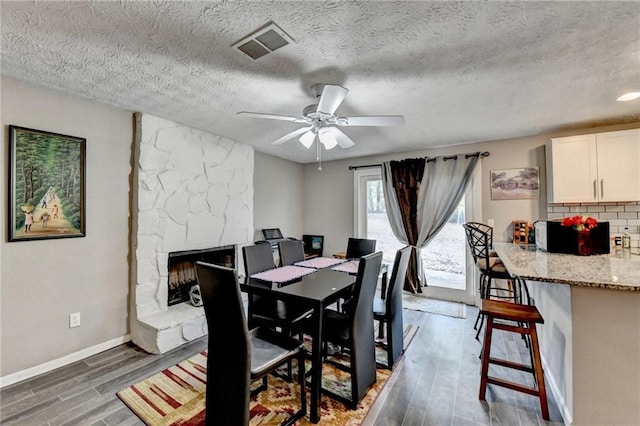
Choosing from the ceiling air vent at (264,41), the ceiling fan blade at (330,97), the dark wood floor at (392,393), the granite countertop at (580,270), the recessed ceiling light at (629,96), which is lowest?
the dark wood floor at (392,393)

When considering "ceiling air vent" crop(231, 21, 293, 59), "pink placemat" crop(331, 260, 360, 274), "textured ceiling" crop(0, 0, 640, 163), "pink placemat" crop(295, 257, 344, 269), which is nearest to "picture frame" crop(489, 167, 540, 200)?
"textured ceiling" crop(0, 0, 640, 163)

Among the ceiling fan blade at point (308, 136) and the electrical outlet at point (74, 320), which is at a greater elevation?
the ceiling fan blade at point (308, 136)

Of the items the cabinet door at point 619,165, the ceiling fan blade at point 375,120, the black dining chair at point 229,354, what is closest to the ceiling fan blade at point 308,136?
the ceiling fan blade at point 375,120

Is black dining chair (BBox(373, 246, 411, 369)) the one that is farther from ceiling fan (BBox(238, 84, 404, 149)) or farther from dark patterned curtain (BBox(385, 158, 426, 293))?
dark patterned curtain (BBox(385, 158, 426, 293))

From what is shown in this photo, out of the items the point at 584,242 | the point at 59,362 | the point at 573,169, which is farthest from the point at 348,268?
the point at 573,169

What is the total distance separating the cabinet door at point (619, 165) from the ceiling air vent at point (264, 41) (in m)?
3.59

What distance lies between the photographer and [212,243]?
142 inches

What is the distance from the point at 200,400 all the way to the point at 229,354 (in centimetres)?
80

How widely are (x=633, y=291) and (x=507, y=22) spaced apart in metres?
1.58

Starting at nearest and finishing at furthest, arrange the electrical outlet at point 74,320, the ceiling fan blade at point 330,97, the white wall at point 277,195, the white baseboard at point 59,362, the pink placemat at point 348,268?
the ceiling fan blade at point 330,97, the white baseboard at point 59,362, the electrical outlet at point 74,320, the pink placemat at point 348,268, the white wall at point 277,195

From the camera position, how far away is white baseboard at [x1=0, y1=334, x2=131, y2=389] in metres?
2.15

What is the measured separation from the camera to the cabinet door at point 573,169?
3084mm

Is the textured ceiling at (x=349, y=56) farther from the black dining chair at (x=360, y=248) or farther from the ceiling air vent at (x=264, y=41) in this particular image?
the black dining chair at (x=360, y=248)

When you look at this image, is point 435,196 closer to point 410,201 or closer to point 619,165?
point 410,201
